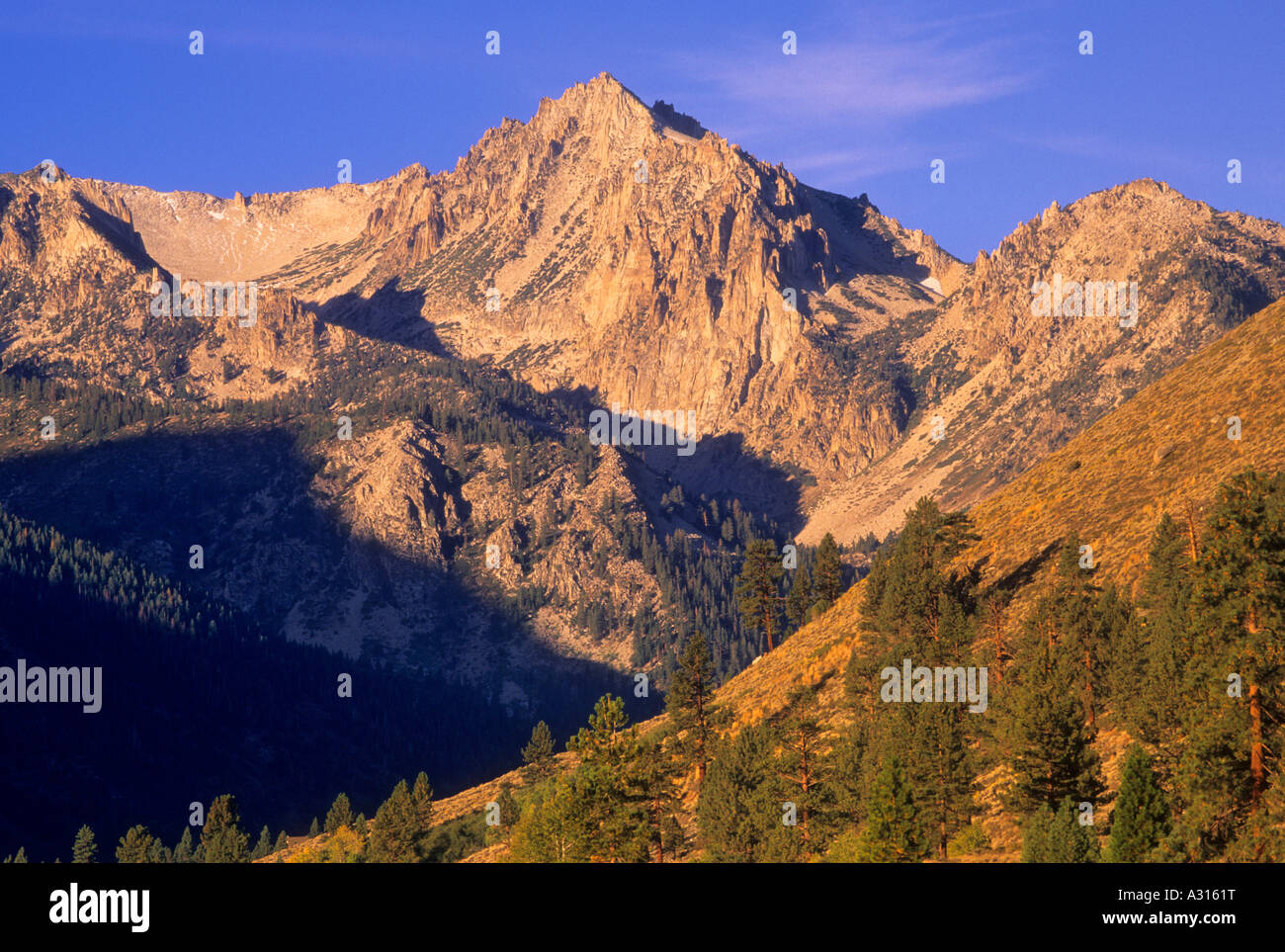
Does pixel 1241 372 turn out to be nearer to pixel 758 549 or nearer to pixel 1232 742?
pixel 758 549

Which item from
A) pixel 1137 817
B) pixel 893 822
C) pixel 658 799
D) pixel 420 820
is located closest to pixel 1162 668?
pixel 1137 817

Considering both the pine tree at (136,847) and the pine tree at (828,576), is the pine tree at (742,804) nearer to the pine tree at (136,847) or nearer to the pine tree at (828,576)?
the pine tree at (828,576)

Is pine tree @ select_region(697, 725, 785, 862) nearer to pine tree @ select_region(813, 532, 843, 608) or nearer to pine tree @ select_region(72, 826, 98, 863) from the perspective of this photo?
pine tree @ select_region(813, 532, 843, 608)

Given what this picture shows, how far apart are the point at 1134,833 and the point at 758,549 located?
8126 cm

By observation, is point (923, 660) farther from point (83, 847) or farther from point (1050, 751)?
point (83, 847)

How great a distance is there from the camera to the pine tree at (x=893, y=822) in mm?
A: 52406

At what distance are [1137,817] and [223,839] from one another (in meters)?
107

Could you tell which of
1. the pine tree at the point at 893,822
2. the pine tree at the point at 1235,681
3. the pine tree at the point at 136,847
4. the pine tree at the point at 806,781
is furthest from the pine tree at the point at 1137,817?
the pine tree at the point at 136,847

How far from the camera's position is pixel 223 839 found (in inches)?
5143

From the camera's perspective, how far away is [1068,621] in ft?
225

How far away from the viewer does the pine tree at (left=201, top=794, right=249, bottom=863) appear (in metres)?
126
